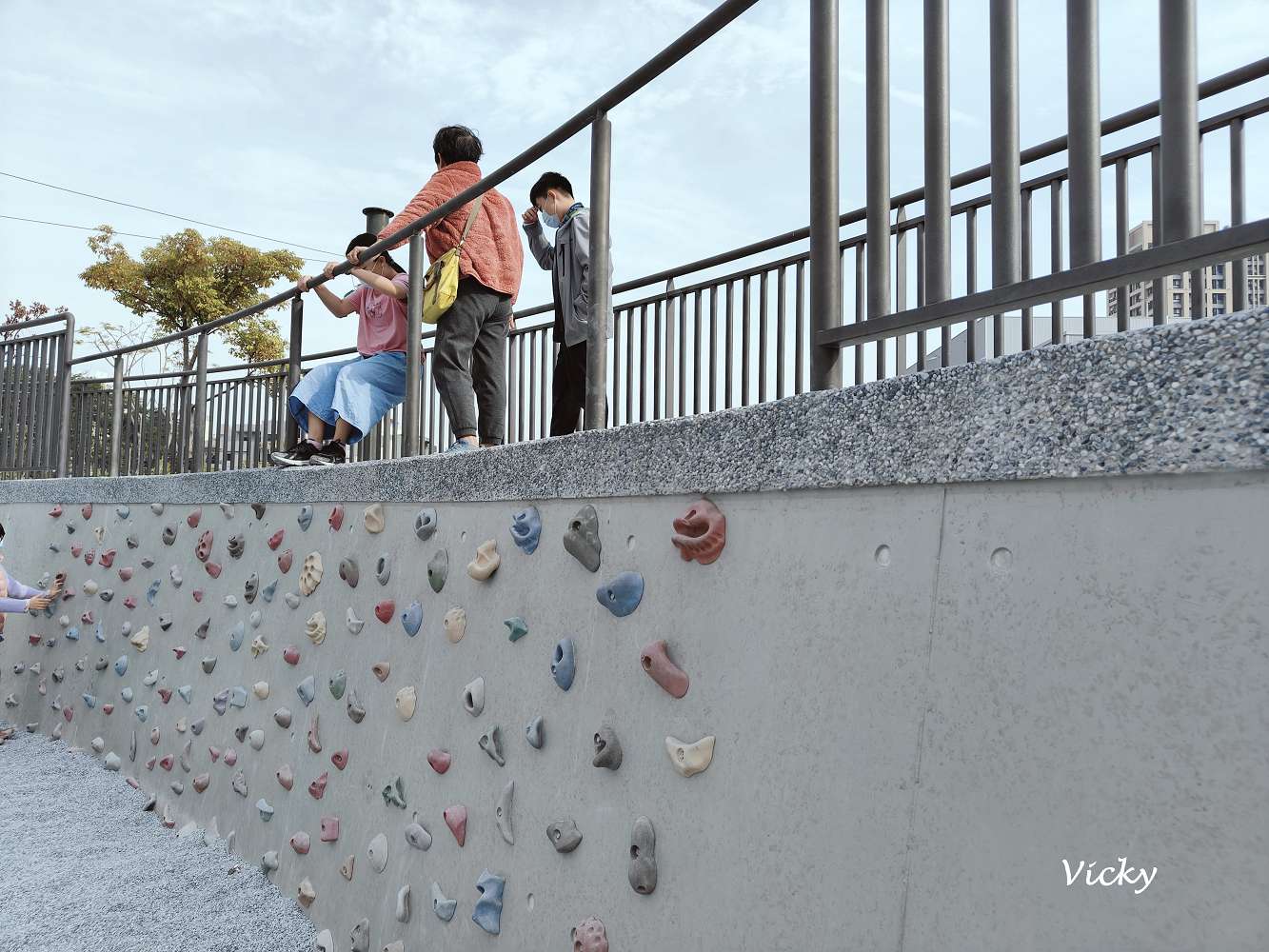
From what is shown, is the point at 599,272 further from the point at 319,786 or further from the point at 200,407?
the point at 200,407

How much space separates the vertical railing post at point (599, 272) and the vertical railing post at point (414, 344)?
5.69 ft

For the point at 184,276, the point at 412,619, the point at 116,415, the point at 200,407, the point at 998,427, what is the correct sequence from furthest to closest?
the point at 184,276, the point at 116,415, the point at 200,407, the point at 412,619, the point at 998,427

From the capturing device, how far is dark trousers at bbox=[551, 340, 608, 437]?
4.61m

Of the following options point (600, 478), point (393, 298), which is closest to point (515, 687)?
point (600, 478)

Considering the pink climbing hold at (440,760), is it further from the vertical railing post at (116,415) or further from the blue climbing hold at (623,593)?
the vertical railing post at (116,415)

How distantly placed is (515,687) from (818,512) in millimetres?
1404

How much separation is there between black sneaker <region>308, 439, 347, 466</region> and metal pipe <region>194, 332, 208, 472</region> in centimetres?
194

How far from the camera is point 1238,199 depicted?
308 centimetres

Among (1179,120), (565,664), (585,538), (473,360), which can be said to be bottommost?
(565,664)

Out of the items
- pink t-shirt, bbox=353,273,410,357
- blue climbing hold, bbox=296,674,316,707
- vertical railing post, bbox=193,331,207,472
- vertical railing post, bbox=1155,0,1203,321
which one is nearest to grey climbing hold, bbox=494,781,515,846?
blue climbing hold, bbox=296,674,316,707

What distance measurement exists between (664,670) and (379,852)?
1.99 metres

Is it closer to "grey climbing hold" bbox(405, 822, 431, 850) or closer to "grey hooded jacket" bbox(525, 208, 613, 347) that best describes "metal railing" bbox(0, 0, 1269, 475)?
"grey hooded jacket" bbox(525, 208, 613, 347)

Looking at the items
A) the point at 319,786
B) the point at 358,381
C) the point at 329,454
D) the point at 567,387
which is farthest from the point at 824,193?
the point at 329,454

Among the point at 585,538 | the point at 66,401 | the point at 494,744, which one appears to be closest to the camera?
the point at 585,538
